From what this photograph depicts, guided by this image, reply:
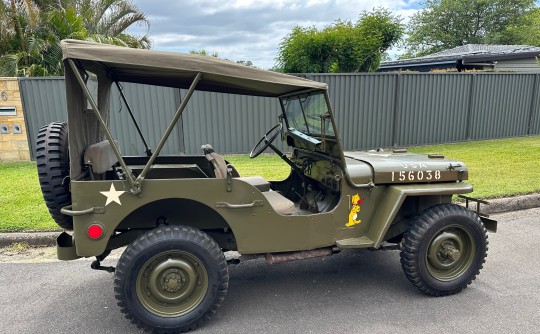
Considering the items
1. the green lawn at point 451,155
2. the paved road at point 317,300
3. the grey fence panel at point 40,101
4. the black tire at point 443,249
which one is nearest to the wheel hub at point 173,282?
the paved road at point 317,300

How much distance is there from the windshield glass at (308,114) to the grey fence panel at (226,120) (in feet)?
17.3

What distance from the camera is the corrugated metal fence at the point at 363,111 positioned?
8.73m

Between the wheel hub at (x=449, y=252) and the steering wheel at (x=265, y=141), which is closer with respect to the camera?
the wheel hub at (x=449, y=252)

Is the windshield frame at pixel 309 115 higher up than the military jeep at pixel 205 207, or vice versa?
the windshield frame at pixel 309 115

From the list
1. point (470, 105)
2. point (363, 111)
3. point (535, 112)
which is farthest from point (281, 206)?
point (535, 112)

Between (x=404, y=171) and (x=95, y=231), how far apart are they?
2.44 meters

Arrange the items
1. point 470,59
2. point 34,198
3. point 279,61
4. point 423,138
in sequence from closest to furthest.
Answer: point 34,198, point 423,138, point 279,61, point 470,59

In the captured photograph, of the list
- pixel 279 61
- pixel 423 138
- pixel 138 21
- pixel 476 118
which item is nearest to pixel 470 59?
pixel 476 118

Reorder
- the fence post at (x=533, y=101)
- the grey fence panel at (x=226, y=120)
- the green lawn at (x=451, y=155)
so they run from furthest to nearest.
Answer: the fence post at (x=533, y=101) < the grey fence panel at (x=226, y=120) < the green lawn at (x=451, y=155)

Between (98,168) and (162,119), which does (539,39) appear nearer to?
(162,119)

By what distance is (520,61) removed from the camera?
17047mm

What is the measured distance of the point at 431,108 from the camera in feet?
35.0

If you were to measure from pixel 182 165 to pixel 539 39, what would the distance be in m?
35.4

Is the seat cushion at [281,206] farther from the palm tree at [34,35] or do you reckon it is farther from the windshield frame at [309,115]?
the palm tree at [34,35]
